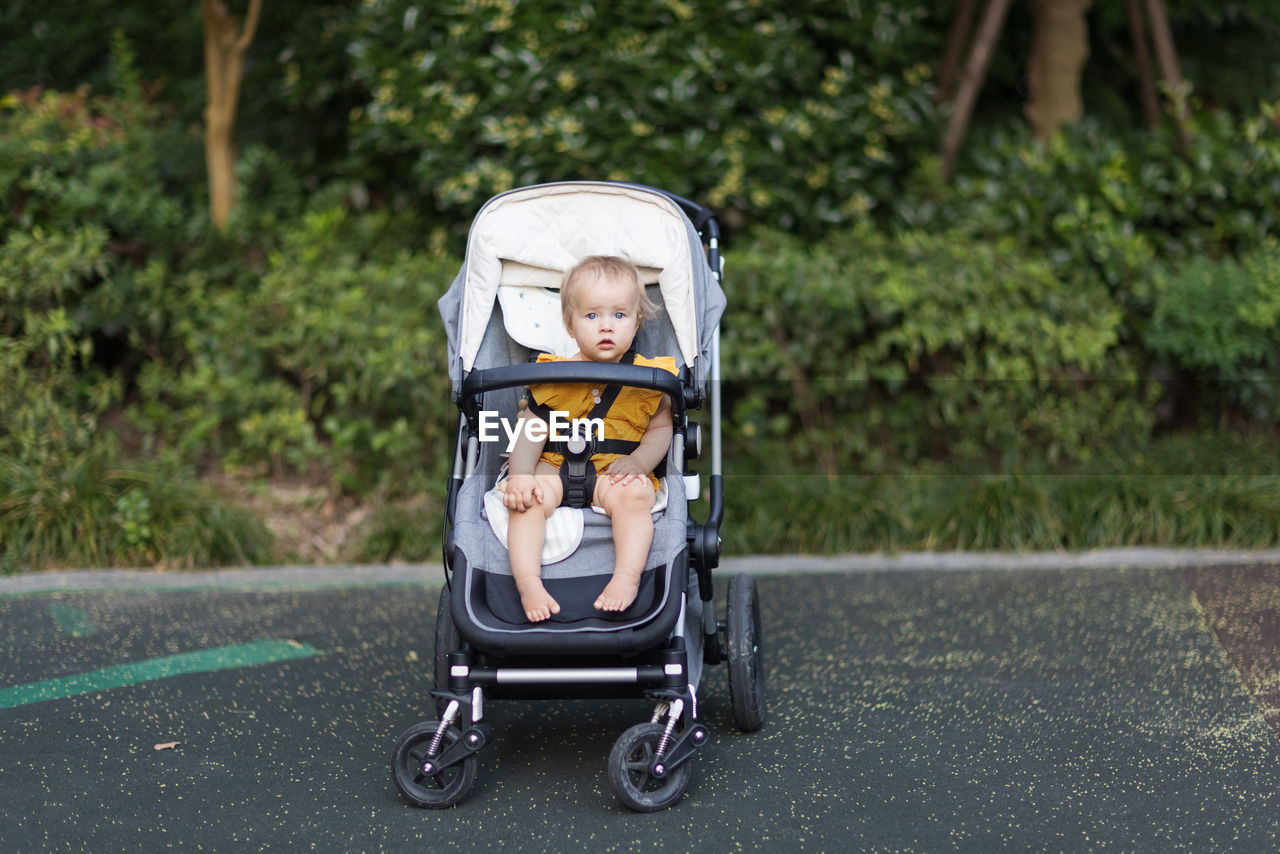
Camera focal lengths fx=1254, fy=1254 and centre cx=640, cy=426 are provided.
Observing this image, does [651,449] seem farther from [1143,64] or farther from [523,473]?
[1143,64]

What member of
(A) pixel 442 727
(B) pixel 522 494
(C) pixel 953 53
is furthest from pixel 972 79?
(A) pixel 442 727

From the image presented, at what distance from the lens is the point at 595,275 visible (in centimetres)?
379

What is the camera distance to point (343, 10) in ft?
26.0

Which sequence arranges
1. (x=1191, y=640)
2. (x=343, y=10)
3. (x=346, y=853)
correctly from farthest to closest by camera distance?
(x=343, y=10) → (x=1191, y=640) → (x=346, y=853)

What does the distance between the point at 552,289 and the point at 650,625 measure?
1318mm

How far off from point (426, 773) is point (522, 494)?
2.68ft

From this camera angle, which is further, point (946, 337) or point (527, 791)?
point (946, 337)

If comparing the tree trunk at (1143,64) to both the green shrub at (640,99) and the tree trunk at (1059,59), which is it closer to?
Answer: the tree trunk at (1059,59)

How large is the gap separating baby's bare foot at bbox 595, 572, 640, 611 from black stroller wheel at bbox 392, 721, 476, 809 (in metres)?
0.54

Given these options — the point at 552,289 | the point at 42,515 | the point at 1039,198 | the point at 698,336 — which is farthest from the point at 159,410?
the point at 1039,198

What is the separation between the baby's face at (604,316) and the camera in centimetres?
377

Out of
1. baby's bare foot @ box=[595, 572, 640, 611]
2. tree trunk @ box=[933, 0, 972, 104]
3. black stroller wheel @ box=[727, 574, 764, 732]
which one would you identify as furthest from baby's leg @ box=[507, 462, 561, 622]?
tree trunk @ box=[933, 0, 972, 104]

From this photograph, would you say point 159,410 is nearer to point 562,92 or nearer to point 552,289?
point 562,92

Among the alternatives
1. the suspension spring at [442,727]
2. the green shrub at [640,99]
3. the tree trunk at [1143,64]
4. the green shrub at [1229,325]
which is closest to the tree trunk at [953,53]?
the green shrub at [640,99]
